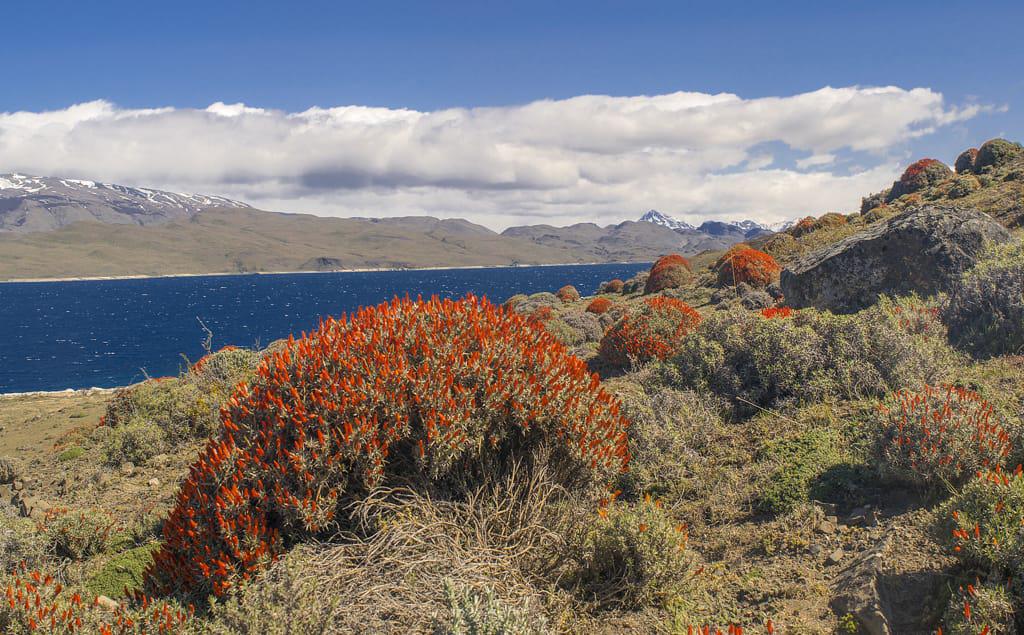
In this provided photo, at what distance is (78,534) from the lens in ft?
23.9

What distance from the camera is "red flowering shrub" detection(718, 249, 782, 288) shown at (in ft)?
81.6

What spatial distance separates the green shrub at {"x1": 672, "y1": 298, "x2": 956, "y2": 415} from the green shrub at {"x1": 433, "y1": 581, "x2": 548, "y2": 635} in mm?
5665

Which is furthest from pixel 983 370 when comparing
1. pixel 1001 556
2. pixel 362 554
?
pixel 362 554

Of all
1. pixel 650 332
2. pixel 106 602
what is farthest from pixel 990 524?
pixel 650 332

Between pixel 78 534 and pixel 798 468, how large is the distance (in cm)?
841

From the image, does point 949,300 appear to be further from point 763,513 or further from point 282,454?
point 282,454

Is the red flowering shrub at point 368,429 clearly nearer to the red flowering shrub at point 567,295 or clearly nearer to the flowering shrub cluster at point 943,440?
the flowering shrub cluster at point 943,440

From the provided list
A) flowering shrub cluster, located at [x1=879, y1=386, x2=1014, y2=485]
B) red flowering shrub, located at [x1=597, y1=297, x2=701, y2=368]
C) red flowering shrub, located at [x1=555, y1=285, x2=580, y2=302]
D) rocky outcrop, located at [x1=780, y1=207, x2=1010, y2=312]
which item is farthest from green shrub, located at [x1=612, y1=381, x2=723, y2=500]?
red flowering shrub, located at [x1=555, y1=285, x2=580, y2=302]

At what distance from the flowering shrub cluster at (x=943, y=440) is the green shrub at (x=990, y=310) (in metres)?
4.19

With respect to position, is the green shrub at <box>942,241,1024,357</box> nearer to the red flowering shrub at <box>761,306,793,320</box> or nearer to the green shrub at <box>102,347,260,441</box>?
the red flowering shrub at <box>761,306,793,320</box>

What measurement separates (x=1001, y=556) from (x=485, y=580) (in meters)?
3.38

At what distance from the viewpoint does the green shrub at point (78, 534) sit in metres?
7.09

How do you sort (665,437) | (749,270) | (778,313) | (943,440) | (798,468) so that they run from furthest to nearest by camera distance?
(749,270), (778,313), (665,437), (798,468), (943,440)

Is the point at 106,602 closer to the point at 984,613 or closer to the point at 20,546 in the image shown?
the point at 20,546
